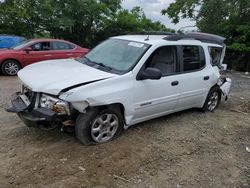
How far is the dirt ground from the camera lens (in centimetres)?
393

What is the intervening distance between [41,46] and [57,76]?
6.82 metres

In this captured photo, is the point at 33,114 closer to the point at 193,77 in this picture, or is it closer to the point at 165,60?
the point at 165,60

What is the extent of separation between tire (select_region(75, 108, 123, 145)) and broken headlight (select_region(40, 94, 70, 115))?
268 mm

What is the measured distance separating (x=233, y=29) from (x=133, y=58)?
12704 millimetres

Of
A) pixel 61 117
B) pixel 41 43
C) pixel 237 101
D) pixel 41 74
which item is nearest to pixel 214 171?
pixel 61 117

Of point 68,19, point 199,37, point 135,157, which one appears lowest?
point 135,157

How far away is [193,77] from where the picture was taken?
6.05 metres

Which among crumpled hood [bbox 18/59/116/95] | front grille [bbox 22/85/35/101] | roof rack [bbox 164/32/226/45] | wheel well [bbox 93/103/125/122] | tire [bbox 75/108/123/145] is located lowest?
tire [bbox 75/108/123/145]

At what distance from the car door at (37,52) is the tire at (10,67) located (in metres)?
0.34

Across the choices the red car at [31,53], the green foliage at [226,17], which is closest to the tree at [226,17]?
the green foliage at [226,17]

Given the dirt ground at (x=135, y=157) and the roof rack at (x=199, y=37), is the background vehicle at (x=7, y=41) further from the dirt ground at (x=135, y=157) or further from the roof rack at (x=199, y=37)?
the roof rack at (x=199, y=37)

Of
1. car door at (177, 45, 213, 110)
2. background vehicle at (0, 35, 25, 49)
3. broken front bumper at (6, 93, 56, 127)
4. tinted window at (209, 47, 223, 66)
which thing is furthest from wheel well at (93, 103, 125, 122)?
background vehicle at (0, 35, 25, 49)

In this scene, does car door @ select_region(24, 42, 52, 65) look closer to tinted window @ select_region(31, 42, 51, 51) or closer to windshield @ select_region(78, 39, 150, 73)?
tinted window @ select_region(31, 42, 51, 51)

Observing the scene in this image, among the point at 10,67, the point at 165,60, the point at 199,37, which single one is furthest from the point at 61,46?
the point at 165,60
